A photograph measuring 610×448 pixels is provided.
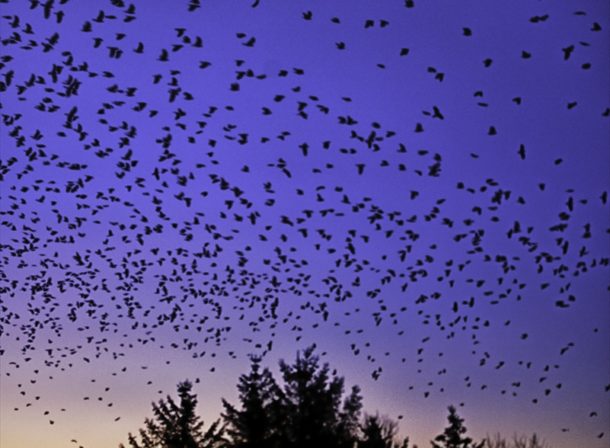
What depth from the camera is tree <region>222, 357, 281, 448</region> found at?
31.1 m

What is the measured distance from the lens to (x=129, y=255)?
23703mm

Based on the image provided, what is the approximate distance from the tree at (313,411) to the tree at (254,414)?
2.41 metres

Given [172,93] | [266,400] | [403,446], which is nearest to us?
[172,93]

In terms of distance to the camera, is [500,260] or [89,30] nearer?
[89,30]

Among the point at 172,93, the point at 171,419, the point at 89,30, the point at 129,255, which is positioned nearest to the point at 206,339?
the point at 129,255

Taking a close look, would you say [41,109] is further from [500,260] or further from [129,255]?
[500,260]

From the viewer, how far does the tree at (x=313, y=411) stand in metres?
26.2

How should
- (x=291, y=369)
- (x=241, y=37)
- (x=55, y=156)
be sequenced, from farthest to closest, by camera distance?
(x=291, y=369)
(x=55, y=156)
(x=241, y=37)

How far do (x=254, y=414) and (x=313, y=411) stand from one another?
6.50 metres

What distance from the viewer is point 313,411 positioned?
26688 millimetres

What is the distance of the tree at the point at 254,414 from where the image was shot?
3108 cm

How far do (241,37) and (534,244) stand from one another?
11.0 metres

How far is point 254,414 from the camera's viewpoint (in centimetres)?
3244

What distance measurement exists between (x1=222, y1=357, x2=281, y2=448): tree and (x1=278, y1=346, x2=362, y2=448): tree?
2.41 metres
